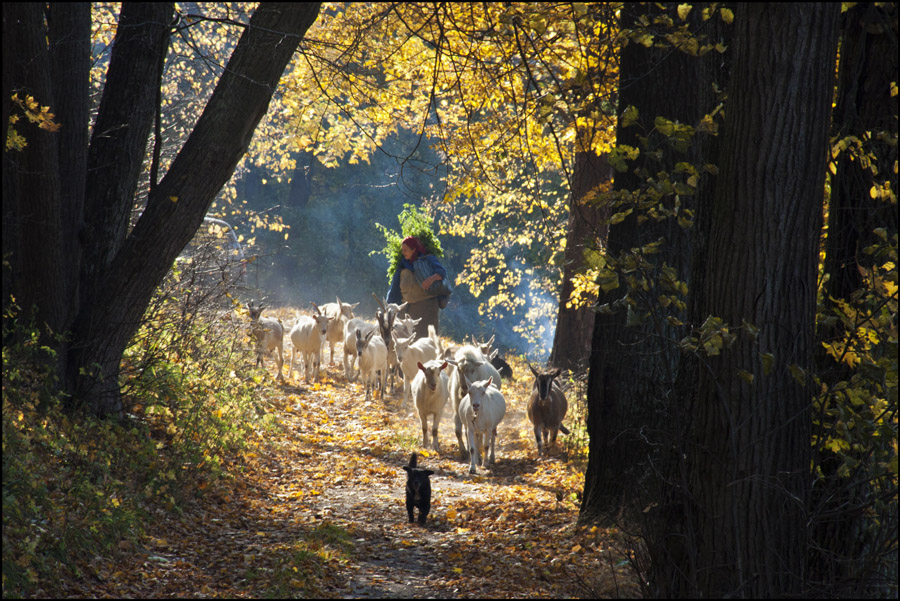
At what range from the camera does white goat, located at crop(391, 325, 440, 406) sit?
16.1 meters

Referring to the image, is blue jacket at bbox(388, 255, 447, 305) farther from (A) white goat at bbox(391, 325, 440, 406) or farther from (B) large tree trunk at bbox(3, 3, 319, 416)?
(B) large tree trunk at bbox(3, 3, 319, 416)

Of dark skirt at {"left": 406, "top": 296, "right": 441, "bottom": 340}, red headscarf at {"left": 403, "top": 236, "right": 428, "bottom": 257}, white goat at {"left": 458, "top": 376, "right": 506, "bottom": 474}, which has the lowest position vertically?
white goat at {"left": 458, "top": 376, "right": 506, "bottom": 474}

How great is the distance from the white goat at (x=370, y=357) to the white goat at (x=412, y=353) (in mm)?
473

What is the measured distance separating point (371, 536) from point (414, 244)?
12.0 meters

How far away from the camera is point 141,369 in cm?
904

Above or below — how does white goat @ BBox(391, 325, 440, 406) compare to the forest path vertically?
above

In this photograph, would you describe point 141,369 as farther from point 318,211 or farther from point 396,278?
point 318,211

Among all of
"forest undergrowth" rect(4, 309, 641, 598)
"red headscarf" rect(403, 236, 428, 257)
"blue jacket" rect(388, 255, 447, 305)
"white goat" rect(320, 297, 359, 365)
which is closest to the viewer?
"forest undergrowth" rect(4, 309, 641, 598)

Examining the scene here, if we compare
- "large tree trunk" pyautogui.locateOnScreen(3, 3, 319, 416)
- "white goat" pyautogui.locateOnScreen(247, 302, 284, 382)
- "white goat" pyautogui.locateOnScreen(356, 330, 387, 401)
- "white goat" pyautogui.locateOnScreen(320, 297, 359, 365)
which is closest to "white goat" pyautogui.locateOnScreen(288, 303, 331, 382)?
"white goat" pyautogui.locateOnScreen(247, 302, 284, 382)

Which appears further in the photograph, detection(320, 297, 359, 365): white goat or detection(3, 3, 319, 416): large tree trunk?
detection(320, 297, 359, 365): white goat

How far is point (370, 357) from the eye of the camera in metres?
16.2

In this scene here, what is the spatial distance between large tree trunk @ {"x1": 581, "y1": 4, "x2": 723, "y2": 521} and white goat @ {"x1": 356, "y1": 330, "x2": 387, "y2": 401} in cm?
936

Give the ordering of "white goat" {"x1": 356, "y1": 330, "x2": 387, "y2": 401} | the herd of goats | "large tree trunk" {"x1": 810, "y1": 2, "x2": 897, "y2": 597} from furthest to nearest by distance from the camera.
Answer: "white goat" {"x1": 356, "y1": 330, "x2": 387, "y2": 401} → the herd of goats → "large tree trunk" {"x1": 810, "y1": 2, "x2": 897, "y2": 597}

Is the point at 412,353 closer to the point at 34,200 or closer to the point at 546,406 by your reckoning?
the point at 546,406
